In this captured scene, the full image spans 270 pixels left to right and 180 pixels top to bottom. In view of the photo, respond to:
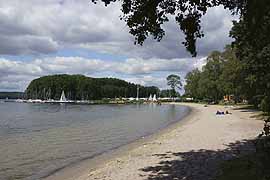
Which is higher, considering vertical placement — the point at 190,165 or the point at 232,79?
the point at 232,79

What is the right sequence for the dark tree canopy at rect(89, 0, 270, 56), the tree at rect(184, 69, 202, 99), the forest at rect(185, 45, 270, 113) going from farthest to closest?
the tree at rect(184, 69, 202, 99) < the forest at rect(185, 45, 270, 113) < the dark tree canopy at rect(89, 0, 270, 56)

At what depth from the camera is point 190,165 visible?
15.1m

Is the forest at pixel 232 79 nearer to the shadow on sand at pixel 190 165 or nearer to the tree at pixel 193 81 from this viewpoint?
the tree at pixel 193 81

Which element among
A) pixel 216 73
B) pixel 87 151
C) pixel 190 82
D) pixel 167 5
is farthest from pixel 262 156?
pixel 190 82

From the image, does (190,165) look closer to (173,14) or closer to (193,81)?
(173,14)

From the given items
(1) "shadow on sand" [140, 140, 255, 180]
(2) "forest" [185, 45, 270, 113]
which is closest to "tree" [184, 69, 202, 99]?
(2) "forest" [185, 45, 270, 113]

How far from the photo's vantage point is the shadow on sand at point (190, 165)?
1313 cm

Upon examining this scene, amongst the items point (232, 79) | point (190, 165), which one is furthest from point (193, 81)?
point (190, 165)

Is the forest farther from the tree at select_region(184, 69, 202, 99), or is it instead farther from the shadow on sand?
the shadow on sand

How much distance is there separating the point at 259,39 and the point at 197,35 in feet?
9.53

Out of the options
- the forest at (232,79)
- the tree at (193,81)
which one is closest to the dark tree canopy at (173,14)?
the forest at (232,79)

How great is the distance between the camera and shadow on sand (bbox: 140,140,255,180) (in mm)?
13133

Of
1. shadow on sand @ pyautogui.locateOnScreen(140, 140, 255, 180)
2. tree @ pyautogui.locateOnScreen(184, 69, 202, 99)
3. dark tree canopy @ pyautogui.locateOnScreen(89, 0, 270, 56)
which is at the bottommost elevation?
shadow on sand @ pyautogui.locateOnScreen(140, 140, 255, 180)

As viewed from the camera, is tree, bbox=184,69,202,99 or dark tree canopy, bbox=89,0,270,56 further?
tree, bbox=184,69,202,99
